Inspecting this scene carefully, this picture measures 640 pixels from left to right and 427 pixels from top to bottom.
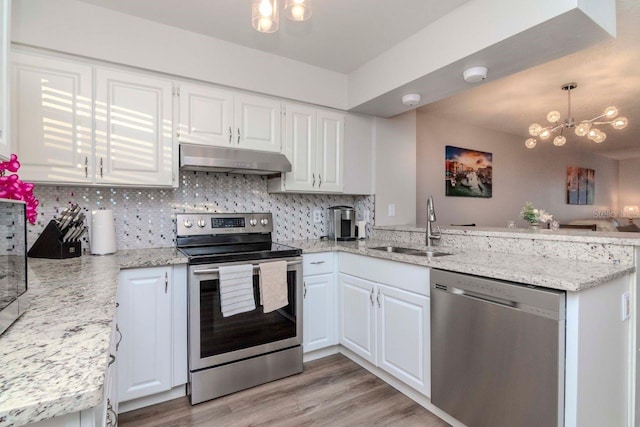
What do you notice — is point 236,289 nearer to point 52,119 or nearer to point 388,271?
point 388,271

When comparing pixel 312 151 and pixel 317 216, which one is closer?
pixel 312 151

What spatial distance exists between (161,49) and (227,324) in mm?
1893

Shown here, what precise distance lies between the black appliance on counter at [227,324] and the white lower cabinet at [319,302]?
11 centimetres

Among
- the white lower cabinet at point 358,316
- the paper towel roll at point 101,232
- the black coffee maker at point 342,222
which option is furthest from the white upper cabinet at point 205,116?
the white lower cabinet at point 358,316

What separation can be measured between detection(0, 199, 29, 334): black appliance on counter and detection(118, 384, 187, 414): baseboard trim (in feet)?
4.29

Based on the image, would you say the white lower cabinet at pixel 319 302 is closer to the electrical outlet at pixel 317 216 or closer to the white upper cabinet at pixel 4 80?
the electrical outlet at pixel 317 216

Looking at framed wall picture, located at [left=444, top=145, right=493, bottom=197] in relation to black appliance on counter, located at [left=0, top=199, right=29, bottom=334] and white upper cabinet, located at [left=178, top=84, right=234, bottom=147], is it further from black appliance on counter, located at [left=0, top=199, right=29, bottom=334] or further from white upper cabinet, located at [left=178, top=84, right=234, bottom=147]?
black appliance on counter, located at [left=0, top=199, right=29, bottom=334]

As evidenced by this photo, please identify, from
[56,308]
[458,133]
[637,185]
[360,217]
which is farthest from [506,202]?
[56,308]

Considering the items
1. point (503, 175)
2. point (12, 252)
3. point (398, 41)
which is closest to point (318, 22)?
point (398, 41)

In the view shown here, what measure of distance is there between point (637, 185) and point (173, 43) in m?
9.65

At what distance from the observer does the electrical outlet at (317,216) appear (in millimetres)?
3221

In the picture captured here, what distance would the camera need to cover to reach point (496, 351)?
1535mm

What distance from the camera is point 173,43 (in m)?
2.26

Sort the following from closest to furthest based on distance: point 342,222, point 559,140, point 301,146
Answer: point 301,146 < point 342,222 < point 559,140
